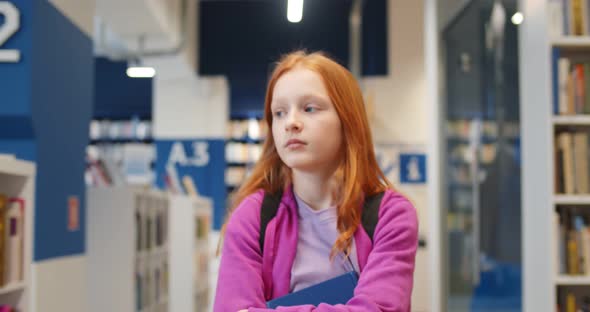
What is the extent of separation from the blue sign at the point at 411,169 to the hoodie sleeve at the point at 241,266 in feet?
28.8

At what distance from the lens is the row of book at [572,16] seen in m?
3.47

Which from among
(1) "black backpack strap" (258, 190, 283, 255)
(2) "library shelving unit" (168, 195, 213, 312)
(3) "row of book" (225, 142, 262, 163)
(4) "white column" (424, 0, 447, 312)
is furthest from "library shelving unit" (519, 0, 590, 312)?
(3) "row of book" (225, 142, 262, 163)

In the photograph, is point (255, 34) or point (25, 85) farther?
point (255, 34)

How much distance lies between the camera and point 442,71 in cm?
539

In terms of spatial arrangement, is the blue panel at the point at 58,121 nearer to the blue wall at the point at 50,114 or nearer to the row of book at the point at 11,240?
the blue wall at the point at 50,114

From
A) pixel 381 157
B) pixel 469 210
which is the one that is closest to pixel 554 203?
pixel 469 210

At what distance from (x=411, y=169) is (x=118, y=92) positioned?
5.40 meters

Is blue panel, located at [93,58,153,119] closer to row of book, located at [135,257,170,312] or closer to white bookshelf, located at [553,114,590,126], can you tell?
row of book, located at [135,257,170,312]

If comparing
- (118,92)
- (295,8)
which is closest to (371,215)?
(295,8)

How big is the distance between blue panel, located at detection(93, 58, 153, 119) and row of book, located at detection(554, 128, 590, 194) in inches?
381

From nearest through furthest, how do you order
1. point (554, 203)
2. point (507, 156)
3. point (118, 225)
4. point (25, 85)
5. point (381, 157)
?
1. point (25, 85)
2. point (554, 203)
3. point (507, 156)
4. point (118, 225)
5. point (381, 157)

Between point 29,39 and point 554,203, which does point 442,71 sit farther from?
point 29,39

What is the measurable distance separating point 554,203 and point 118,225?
2537mm

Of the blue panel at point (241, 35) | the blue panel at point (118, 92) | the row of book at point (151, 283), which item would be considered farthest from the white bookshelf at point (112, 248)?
the blue panel at point (118, 92)
